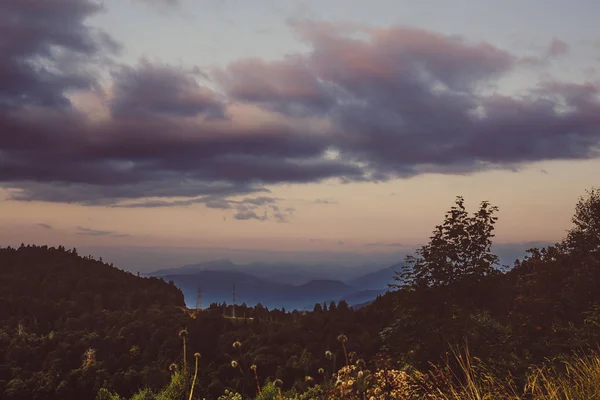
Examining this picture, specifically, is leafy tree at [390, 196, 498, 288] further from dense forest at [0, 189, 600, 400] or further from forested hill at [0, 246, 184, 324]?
forested hill at [0, 246, 184, 324]

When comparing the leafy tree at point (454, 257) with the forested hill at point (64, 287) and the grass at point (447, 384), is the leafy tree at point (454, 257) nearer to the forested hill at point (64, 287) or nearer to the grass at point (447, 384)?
the grass at point (447, 384)

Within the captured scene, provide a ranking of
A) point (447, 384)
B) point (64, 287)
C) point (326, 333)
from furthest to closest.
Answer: point (64, 287) → point (326, 333) → point (447, 384)

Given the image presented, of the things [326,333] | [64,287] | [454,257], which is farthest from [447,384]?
[64,287]

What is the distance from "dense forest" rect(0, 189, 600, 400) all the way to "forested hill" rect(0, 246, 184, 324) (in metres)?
0.34

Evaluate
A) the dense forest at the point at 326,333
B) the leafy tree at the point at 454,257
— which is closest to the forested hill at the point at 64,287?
the dense forest at the point at 326,333

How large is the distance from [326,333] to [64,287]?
63.9 m

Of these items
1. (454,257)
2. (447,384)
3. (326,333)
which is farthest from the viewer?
(326,333)

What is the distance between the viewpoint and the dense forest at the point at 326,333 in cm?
1622

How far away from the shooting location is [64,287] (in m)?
89.2

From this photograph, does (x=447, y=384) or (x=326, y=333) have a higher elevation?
(x=447, y=384)

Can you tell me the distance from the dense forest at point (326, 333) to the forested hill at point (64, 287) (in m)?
0.34

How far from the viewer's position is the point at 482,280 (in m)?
18.5

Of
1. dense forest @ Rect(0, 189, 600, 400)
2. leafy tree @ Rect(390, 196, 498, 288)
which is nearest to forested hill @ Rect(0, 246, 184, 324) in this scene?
dense forest @ Rect(0, 189, 600, 400)

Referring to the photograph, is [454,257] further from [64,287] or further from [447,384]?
[64,287]
